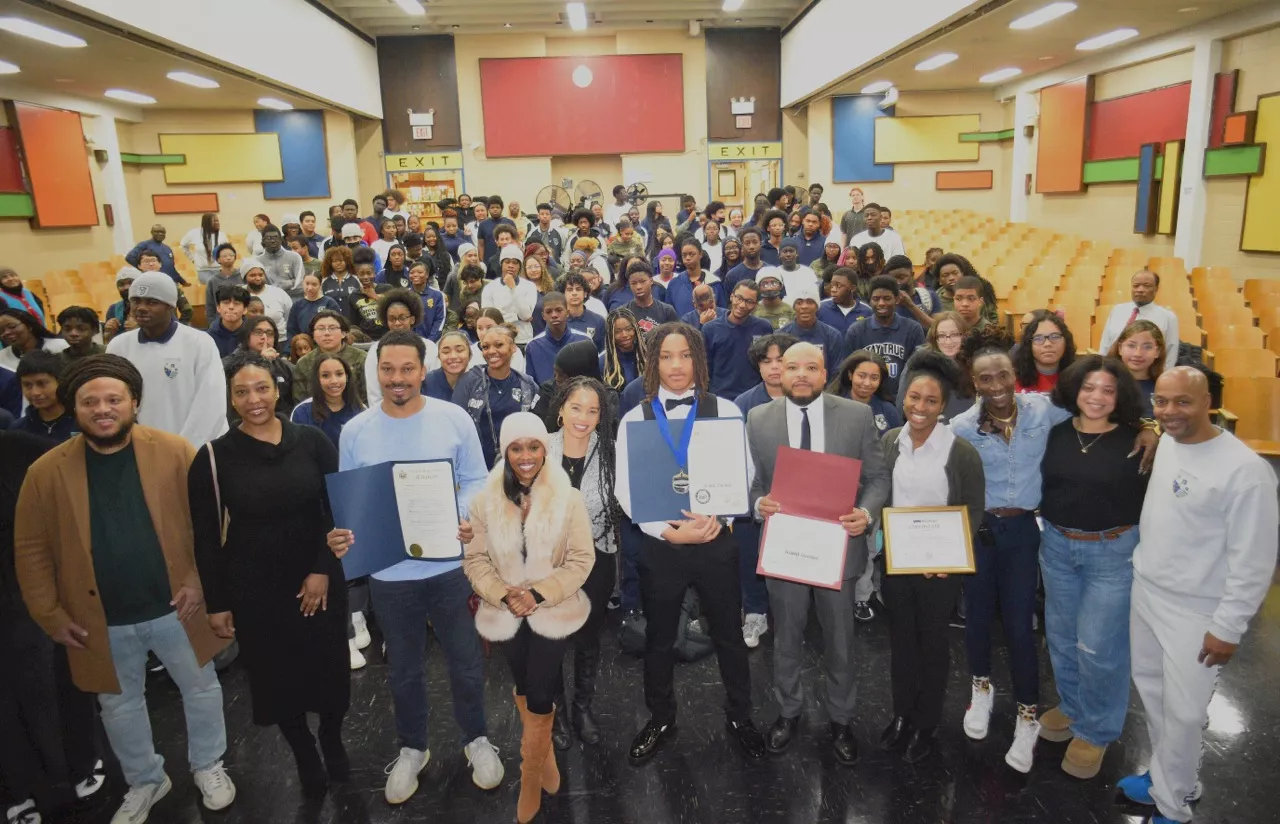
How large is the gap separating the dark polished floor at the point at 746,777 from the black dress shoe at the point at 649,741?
0.16 feet

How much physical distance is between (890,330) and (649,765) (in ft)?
10.2

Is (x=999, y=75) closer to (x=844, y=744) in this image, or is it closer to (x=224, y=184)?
(x=844, y=744)

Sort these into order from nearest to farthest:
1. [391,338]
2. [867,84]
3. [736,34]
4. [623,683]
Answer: [391,338], [623,683], [867,84], [736,34]

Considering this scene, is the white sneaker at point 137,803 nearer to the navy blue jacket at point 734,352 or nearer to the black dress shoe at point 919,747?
the black dress shoe at point 919,747

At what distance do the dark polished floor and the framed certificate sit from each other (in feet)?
2.96

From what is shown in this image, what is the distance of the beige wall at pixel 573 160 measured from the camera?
16.6 meters

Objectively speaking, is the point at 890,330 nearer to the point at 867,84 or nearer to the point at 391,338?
the point at 391,338

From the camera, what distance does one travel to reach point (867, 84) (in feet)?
48.1

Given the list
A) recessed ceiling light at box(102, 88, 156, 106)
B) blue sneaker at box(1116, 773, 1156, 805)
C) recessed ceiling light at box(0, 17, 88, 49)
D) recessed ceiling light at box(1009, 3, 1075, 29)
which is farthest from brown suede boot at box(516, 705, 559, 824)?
recessed ceiling light at box(102, 88, 156, 106)

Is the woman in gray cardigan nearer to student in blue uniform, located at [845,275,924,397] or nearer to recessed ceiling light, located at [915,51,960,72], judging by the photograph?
student in blue uniform, located at [845,275,924,397]

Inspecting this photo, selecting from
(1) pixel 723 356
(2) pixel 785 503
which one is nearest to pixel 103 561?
(2) pixel 785 503

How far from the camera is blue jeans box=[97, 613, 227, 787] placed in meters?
2.84

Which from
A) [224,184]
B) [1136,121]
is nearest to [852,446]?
[1136,121]

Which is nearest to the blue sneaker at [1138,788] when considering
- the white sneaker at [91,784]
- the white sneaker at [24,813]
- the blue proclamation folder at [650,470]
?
the blue proclamation folder at [650,470]
